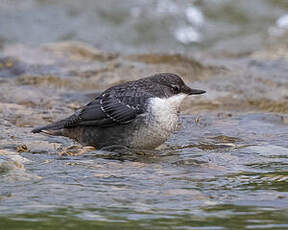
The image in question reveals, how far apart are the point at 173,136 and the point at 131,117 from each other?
3.31 ft

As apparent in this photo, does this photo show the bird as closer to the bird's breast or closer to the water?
the bird's breast

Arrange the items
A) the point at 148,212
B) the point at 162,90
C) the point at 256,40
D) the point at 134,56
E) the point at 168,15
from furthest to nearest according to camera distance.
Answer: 1. the point at 168,15
2. the point at 256,40
3. the point at 134,56
4. the point at 162,90
5. the point at 148,212

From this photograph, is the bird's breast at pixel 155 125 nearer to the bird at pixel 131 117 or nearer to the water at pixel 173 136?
the bird at pixel 131 117

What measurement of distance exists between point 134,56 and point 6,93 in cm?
281

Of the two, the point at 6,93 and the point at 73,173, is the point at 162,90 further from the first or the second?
the point at 6,93

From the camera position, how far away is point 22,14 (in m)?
14.5

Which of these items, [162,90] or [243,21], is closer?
[162,90]

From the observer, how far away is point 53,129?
6.72 meters

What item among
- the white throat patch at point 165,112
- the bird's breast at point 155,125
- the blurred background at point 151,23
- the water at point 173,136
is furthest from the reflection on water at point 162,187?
the blurred background at point 151,23

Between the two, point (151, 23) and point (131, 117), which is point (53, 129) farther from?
point (151, 23)

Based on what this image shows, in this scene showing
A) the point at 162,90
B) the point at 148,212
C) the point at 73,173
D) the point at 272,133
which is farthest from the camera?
the point at 272,133

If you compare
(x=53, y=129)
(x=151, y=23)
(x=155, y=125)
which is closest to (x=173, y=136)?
(x=155, y=125)

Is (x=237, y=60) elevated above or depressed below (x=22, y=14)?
below

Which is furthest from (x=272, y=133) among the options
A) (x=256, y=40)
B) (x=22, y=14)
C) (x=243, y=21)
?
(x=22, y=14)
